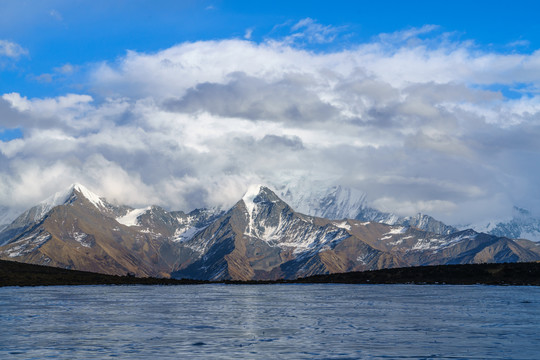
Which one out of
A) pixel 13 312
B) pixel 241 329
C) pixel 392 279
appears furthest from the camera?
pixel 392 279

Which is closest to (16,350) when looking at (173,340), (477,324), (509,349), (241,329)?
(173,340)

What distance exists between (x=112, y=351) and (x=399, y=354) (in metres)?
18.7

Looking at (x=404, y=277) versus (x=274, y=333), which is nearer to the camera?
(x=274, y=333)

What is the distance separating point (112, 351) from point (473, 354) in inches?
916

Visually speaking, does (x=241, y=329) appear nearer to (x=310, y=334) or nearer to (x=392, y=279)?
(x=310, y=334)

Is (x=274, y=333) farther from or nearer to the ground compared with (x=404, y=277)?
nearer to the ground

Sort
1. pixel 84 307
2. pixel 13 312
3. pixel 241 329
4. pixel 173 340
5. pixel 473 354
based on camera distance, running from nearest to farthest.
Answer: pixel 473 354 → pixel 173 340 → pixel 241 329 → pixel 13 312 → pixel 84 307

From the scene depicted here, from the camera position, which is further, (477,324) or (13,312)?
(13,312)

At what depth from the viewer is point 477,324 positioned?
5475 cm

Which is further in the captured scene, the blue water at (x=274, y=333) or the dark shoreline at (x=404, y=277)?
the dark shoreline at (x=404, y=277)

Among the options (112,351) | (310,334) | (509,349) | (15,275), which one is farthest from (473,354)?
(15,275)

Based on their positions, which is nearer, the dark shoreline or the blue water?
the blue water

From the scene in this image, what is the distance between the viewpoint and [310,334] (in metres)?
48.2

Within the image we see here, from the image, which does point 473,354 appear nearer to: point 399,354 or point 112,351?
point 399,354
